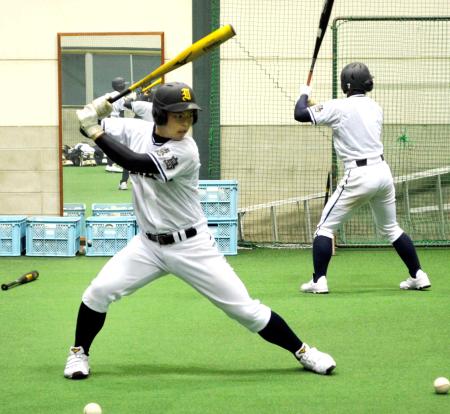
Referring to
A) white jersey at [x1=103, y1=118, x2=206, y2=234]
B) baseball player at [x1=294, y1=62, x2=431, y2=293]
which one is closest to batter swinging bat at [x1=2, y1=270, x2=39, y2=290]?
baseball player at [x1=294, y1=62, x2=431, y2=293]

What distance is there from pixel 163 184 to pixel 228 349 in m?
1.53

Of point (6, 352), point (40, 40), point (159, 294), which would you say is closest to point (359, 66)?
point (159, 294)

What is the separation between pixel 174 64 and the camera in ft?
19.2

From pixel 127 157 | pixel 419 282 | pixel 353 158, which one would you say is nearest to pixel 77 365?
pixel 127 157

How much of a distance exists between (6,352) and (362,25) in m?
6.98

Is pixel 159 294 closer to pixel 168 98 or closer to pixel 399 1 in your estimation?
pixel 168 98

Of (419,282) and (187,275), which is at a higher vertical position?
(187,275)

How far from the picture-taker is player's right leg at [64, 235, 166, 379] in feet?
18.6

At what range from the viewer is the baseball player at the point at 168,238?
547cm

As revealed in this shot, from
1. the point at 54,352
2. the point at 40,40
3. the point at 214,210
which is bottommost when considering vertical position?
the point at 54,352

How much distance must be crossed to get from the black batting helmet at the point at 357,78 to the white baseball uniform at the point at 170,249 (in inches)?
124

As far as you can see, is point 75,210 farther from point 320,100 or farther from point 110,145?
point 110,145

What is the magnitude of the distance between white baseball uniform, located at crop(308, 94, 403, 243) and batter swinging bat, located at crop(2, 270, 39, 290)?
114 inches

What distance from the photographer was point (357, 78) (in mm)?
8422
